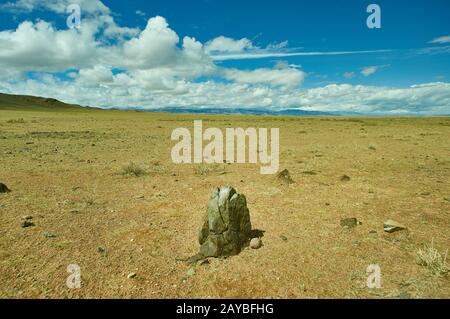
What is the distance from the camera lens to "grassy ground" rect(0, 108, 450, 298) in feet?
18.2

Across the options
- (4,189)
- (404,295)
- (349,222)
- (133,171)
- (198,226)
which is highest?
(133,171)

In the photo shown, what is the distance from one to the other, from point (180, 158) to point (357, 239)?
12.2 m

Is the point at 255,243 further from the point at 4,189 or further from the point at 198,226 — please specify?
the point at 4,189

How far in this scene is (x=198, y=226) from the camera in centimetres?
816

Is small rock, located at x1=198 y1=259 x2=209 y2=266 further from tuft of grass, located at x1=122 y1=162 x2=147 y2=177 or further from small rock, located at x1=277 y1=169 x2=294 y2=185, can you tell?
tuft of grass, located at x1=122 y1=162 x2=147 y2=177

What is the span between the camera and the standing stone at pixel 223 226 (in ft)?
21.5

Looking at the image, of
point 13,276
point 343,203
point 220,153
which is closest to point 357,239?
point 343,203

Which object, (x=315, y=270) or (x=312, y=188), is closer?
(x=315, y=270)

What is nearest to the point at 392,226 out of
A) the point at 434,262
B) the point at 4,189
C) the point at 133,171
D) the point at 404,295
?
the point at 434,262

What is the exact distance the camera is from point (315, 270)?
600cm

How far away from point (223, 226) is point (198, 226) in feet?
5.51

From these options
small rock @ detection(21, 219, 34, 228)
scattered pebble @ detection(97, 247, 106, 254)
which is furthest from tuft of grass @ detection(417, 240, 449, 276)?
small rock @ detection(21, 219, 34, 228)

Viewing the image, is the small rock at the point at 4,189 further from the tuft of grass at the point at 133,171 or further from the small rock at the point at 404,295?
the small rock at the point at 404,295

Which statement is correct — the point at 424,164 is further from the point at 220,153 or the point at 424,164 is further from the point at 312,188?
the point at 220,153
